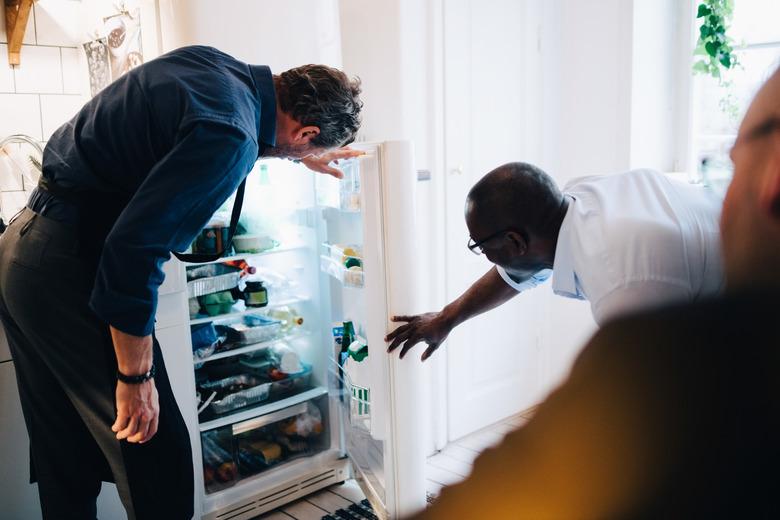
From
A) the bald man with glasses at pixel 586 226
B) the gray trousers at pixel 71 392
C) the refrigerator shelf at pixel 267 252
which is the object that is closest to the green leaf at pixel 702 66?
the bald man with glasses at pixel 586 226

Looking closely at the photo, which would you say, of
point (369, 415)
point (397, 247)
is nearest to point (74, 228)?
point (397, 247)

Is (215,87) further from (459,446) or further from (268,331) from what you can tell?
(459,446)

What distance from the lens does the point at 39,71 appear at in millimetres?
2213

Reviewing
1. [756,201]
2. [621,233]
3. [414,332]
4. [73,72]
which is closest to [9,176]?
[73,72]

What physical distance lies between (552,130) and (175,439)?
7.27 ft

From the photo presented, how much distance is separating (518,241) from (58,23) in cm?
201

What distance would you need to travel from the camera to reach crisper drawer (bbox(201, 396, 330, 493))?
6.75 ft

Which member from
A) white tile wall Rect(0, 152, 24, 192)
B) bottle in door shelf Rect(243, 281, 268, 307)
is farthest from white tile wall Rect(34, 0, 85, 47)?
bottle in door shelf Rect(243, 281, 268, 307)

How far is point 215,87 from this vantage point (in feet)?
3.67

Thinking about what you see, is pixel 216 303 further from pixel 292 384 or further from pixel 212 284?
pixel 292 384

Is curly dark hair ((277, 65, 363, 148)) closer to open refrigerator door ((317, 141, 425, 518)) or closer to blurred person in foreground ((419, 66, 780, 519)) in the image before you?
open refrigerator door ((317, 141, 425, 518))

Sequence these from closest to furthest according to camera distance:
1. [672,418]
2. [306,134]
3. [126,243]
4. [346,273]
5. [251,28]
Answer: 1. [672,418]
2. [126,243]
3. [306,134]
4. [346,273]
5. [251,28]

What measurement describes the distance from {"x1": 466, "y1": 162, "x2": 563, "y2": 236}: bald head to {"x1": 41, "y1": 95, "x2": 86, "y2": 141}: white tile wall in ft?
5.99

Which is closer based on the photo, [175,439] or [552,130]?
[175,439]
